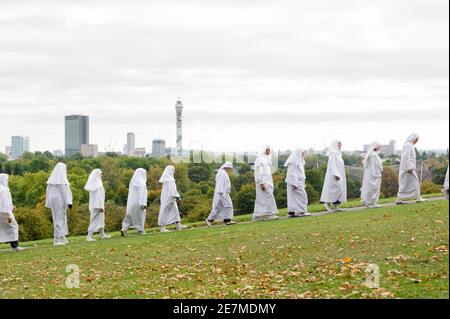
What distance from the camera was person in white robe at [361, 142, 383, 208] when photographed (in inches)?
1081

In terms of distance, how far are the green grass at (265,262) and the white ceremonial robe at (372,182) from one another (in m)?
Result: 2.90

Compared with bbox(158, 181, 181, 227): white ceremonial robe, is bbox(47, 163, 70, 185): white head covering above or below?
above

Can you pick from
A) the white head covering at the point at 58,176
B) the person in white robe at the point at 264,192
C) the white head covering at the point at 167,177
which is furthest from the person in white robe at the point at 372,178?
the white head covering at the point at 58,176

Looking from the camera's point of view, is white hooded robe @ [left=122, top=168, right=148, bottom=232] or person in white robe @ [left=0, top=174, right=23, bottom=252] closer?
person in white robe @ [left=0, top=174, right=23, bottom=252]

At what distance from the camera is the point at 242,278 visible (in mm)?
15773

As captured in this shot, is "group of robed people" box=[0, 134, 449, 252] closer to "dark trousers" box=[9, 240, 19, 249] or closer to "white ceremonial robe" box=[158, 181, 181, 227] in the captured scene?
"white ceremonial robe" box=[158, 181, 181, 227]

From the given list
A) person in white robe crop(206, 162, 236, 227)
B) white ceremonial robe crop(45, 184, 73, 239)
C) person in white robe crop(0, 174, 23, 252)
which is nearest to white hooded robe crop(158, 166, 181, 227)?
person in white robe crop(206, 162, 236, 227)

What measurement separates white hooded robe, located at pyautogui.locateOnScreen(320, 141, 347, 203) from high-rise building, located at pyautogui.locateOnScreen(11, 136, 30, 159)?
328ft

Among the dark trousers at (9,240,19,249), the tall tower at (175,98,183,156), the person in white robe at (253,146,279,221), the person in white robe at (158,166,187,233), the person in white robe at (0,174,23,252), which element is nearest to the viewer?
the person in white robe at (0,174,23,252)

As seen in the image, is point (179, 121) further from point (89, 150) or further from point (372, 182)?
point (89, 150)

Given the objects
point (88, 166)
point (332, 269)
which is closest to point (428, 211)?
point (332, 269)

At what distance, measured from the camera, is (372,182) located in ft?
89.9

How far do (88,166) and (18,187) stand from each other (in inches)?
555
